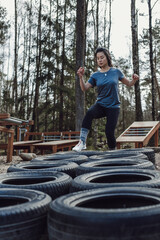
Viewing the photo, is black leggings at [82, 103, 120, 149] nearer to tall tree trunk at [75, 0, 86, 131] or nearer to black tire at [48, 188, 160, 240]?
black tire at [48, 188, 160, 240]

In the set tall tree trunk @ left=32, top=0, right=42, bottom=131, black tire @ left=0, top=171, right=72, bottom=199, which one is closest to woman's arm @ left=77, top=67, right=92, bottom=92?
black tire @ left=0, top=171, right=72, bottom=199

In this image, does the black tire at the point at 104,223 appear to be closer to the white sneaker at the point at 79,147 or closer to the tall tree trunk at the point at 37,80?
the white sneaker at the point at 79,147

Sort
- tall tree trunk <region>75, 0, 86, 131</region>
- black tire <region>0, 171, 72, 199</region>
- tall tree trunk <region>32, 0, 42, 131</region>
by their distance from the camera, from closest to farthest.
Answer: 1. black tire <region>0, 171, 72, 199</region>
2. tall tree trunk <region>75, 0, 86, 131</region>
3. tall tree trunk <region>32, 0, 42, 131</region>

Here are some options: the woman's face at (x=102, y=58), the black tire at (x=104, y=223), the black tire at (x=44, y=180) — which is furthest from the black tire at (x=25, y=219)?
the woman's face at (x=102, y=58)

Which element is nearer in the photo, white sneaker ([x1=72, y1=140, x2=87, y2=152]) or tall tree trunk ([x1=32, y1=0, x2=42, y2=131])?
white sneaker ([x1=72, y1=140, x2=87, y2=152])

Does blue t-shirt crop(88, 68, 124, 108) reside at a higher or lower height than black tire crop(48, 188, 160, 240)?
higher

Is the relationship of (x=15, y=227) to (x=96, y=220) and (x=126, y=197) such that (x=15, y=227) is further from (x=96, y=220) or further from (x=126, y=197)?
(x=126, y=197)

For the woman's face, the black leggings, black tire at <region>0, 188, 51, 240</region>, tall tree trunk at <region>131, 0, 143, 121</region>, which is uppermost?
tall tree trunk at <region>131, 0, 143, 121</region>

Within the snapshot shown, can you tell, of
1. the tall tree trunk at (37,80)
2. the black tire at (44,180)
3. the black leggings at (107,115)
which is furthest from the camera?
the tall tree trunk at (37,80)

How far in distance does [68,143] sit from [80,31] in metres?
5.43

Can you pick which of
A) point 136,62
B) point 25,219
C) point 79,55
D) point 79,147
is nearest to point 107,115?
point 79,147

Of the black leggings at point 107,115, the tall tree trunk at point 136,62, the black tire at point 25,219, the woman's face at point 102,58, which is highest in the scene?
the tall tree trunk at point 136,62

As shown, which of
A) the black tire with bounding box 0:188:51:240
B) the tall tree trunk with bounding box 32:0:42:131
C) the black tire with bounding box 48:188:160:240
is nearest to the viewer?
the black tire with bounding box 48:188:160:240

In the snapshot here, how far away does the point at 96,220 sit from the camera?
111 centimetres
